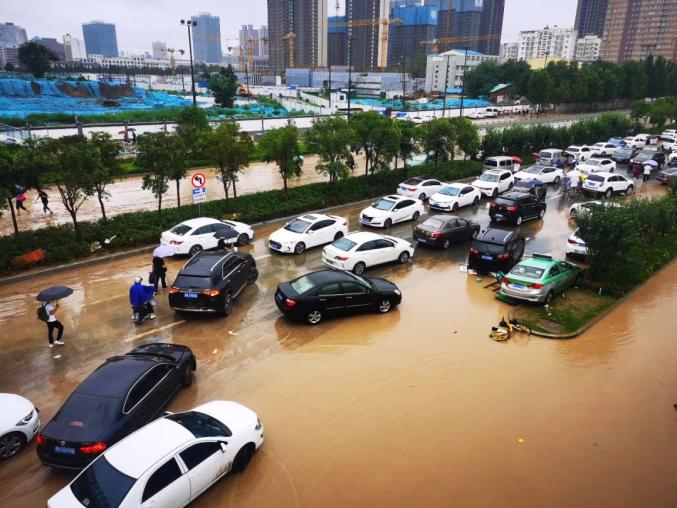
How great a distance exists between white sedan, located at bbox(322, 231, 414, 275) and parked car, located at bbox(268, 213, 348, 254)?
174cm

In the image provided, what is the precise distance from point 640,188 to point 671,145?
70.5 feet

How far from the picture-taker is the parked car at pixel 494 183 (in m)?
28.5

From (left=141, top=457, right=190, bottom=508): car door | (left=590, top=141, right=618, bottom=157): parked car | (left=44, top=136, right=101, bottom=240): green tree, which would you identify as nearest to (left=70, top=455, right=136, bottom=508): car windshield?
(left=141, top=457, right=190, bottom=508): car door

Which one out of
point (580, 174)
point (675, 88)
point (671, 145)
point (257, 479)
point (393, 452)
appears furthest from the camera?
point (675, 88)

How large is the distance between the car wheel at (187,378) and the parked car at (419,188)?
19.1 meters

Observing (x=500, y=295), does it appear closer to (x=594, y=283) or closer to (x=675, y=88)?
(x=594, y=283)

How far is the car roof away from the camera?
6695 mm

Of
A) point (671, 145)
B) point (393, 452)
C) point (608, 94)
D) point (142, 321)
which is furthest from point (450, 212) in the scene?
point (608, 94)

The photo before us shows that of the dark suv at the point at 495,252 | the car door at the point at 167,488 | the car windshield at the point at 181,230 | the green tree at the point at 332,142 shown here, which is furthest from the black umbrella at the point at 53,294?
the green tree at the point at 332,142

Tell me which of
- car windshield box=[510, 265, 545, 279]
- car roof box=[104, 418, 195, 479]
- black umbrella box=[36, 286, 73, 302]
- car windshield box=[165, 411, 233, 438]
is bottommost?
car windshield box=[510, 265, 545, 279]

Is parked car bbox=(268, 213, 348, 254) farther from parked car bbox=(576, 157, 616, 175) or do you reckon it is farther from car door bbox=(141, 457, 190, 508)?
parked car bbox=(576, 157, 616, 175)

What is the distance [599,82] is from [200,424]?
9358cm

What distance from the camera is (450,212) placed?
2589 centimetres

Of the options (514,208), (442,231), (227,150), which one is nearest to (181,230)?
(227,150)
